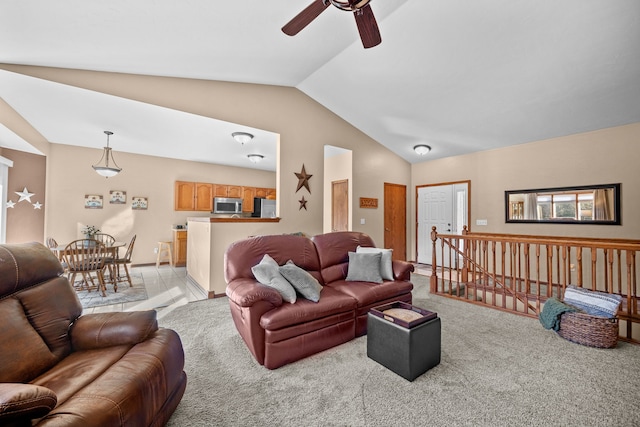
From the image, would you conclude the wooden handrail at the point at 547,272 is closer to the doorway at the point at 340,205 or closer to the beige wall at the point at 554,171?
the beige wall at the point at 554,171

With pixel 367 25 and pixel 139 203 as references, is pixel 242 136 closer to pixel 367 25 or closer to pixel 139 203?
pixel 367 25

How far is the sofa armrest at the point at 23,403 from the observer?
2.71 ft

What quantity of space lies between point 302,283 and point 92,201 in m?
5.54

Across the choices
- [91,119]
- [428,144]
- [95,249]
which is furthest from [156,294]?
[428,144]

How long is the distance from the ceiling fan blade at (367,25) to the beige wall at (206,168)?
8.18ft

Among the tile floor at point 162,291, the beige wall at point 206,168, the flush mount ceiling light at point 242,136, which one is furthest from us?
the flush mount ceiling light at point 242,136

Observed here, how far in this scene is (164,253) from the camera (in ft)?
20.6

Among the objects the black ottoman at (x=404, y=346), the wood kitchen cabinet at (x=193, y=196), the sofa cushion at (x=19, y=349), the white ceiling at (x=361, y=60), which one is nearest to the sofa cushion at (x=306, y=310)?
the black ottoman at (x=404, y=346)

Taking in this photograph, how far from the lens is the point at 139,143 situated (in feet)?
17.0

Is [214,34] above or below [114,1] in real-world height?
above

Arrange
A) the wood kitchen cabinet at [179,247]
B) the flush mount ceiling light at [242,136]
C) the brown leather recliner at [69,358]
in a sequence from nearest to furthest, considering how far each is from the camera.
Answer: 1. the brown leather recliner at [69,358]
2. the flush mount ceiling light at [242,136]
3. the wood kitchen cabinet at [179,247]

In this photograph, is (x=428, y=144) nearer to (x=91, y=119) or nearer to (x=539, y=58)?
(x=539, y=58)

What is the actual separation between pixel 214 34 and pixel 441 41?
2487mm

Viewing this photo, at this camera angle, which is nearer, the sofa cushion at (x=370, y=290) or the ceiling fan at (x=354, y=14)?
the ceiling fan at (x=354, y=14)
